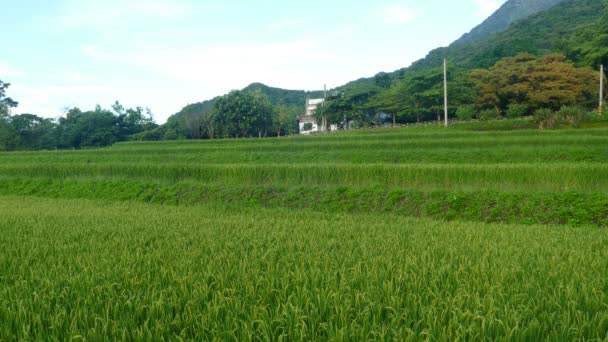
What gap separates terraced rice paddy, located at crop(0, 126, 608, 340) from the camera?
2152 millimetres

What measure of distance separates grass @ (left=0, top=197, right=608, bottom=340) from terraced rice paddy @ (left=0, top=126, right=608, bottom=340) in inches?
0.6

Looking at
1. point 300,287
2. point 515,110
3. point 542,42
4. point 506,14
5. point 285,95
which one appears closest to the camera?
point 300,287

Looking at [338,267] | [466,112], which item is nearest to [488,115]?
[466,112]

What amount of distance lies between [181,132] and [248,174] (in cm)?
3746

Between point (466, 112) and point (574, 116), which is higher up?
point (466, 112)

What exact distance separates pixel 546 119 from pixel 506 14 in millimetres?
121125

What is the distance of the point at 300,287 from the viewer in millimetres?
2803

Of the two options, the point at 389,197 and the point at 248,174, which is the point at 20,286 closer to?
the point at 389,197

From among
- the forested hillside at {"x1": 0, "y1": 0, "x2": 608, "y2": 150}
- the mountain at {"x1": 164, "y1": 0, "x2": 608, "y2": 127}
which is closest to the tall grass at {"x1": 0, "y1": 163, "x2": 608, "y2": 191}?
the forested hillside at {"x1": 0, "y1": 0, "x2": 608, "y2": 150}

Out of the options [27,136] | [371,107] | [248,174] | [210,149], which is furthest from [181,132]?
[248,174]

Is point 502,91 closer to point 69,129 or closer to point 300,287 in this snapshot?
point 300,287

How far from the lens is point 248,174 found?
12820mm

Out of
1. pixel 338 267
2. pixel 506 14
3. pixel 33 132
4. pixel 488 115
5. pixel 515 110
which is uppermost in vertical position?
pixel 506 14

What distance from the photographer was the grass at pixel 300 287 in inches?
82.4
